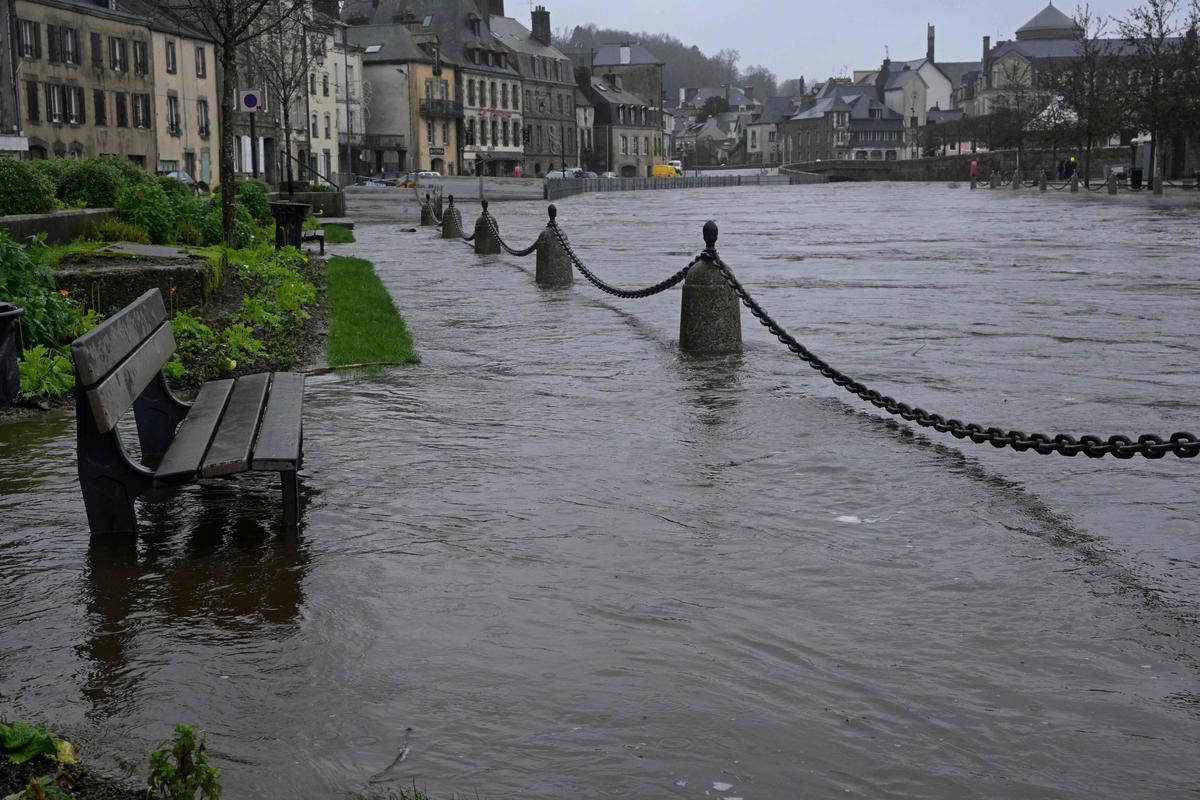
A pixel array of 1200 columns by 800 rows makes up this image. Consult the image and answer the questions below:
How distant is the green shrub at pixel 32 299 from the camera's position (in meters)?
9.63

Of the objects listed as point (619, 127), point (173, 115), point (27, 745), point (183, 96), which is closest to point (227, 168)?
point (27, 745)

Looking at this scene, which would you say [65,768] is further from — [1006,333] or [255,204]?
[255,204]

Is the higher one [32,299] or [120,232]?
[120,232]

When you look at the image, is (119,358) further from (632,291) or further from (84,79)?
(84,79)

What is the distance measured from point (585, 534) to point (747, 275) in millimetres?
14813

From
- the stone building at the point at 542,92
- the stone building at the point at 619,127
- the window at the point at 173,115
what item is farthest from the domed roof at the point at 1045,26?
the window at the point at 173,115

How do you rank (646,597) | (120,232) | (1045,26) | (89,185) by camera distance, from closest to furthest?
1. (646,597)
2. (120,232)
3. (89,185)
4. (1045,26)

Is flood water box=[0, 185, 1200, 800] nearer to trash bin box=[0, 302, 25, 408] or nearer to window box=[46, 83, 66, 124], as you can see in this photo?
trash bin box=[0, 302, 25, 408]

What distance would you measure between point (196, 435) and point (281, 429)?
0.37m

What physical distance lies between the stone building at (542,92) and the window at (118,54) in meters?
60.3

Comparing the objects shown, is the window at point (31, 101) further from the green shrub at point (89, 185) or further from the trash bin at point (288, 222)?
the green shrub at point (89, 185)

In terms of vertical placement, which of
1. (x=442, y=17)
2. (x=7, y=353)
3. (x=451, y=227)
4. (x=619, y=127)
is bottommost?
(x=7, y=353)

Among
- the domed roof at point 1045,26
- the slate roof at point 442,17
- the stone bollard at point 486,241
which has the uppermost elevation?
the domed roof at point 1045,26

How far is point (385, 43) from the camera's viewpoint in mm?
99250
